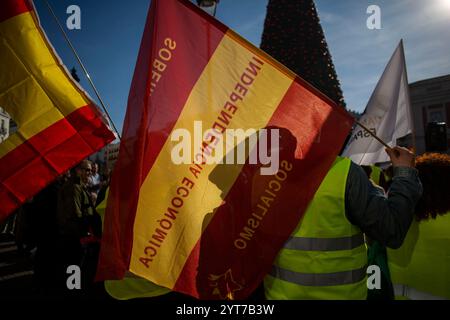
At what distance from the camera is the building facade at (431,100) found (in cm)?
2844

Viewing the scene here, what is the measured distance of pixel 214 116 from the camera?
1.88 m

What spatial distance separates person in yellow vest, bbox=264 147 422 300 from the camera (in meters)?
1.67

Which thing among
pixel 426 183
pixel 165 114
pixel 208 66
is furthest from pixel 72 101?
pixel 426 183

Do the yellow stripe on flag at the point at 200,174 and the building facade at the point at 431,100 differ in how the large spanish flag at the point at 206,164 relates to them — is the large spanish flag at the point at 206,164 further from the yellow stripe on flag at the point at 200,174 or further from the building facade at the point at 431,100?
the building facade at the point at 431,100

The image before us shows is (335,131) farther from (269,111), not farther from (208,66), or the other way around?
(208,66)

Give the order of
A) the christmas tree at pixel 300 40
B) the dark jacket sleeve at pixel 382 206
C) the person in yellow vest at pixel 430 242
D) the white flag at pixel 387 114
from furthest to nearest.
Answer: the christmas tree at pixel 300 40
the white flag at pixel 387 114
the person in yellow vest at pixel 430 242
the dark jacket sleeve at pixel 382 206

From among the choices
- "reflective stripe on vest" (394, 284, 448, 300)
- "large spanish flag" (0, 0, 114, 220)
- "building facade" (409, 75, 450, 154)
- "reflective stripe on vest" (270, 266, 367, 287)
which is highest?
"building facade" (409, 75, 450, 154)

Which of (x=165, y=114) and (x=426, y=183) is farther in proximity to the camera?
(x=426, y=183)

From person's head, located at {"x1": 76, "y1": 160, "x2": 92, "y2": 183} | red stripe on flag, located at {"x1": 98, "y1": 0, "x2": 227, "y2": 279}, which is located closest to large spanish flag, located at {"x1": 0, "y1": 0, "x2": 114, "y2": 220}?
red stripe on flag, located at {"x1": 98, "y1": 0, "x2": 227, "y2": 279}

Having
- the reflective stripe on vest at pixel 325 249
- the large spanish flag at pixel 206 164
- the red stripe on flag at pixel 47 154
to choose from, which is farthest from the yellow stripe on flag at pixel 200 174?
the red stripe on flag at pixel 47 154

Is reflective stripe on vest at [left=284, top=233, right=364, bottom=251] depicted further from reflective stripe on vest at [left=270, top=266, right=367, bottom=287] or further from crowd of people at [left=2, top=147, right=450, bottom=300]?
reflective stripe on vest at [left=270, top=266, right=367, bottom=287]

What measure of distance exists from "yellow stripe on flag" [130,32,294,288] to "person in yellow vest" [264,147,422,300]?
0.47 meters
